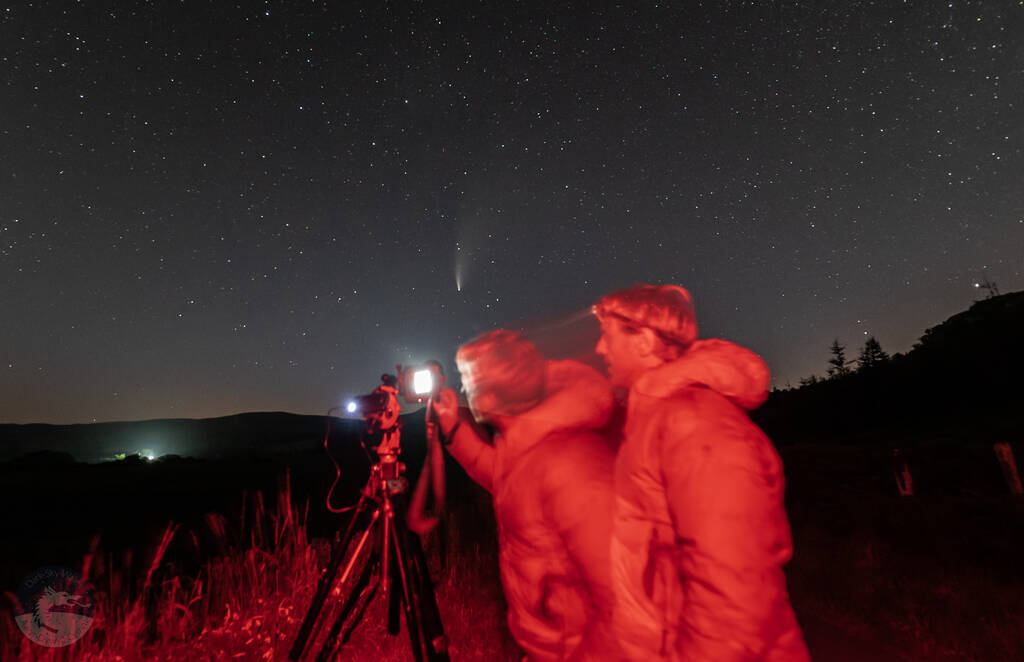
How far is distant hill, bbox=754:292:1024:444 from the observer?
3134 centimetres

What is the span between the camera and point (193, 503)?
36750 millimetres

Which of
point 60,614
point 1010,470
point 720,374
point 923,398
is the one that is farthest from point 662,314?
point 923,398

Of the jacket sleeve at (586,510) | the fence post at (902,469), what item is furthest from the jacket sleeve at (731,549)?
the fence post at (902,469)

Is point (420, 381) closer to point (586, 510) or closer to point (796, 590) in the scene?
point (586, 510)

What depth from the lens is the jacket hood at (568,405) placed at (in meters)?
1.29

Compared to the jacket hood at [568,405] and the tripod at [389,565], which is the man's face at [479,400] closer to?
the jacket hood at [568,405]

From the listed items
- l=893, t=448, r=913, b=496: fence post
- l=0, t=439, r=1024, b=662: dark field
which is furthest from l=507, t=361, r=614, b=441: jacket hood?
l=893, t=448, r=913, b=496: fence post

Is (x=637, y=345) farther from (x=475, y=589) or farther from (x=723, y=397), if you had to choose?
(x=475, y=589)

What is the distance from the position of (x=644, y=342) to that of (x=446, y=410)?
36.2 inches

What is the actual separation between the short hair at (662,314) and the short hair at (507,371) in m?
0.31

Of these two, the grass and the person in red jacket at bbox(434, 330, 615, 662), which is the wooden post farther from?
the person in red jacket at bbox(434, 330, 615, 662)

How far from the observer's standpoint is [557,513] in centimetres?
119

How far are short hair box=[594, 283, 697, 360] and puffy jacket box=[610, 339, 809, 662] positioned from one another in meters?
0.05

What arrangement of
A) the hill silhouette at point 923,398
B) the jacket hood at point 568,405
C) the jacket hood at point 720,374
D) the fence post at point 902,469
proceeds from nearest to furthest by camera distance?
1. the jacket hood at point 720,374
2. the jacket hood at point 568,405
3. the fence post at point 902,469
4. the hill silhouette at point 923,398
